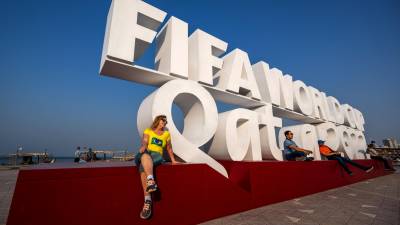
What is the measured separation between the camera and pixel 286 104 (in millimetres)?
A: 8602

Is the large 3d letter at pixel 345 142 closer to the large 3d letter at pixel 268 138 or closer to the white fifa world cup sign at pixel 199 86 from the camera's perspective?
the white fifa world cup sign at pixel 199 86

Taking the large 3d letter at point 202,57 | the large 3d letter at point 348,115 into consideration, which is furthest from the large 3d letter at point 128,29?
the large 3d letter at point 348,115

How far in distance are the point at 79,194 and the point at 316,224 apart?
12.8ft

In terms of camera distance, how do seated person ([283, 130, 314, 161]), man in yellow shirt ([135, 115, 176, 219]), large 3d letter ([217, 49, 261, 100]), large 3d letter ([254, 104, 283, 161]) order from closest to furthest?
man in yellow shirt ([135, 115, 176, 219]) < large 3d letter ([217, 49, 261, 100]) < seated person ([283, 130, 314, 161]) < large 3d letter ([254, 104, 283, 161])

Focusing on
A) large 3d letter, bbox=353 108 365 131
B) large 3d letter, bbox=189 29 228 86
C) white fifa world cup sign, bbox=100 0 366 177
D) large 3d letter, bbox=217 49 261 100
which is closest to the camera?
white fifa world cup sign, bbox=100 0 366 177

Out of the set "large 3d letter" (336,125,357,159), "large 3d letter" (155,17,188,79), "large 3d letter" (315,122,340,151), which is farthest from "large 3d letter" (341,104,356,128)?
"large 3d letter" (155,17,188,79)

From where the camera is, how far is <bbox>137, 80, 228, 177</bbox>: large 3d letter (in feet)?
14.8

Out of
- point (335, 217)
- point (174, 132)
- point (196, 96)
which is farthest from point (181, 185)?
point (335, 217)

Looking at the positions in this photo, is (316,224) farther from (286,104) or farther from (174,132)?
(286,104)

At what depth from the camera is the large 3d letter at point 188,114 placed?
178 inches

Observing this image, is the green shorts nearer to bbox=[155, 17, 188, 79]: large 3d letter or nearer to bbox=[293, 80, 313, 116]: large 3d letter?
bbox=[155, 17, 188, 79]: large 3d letter

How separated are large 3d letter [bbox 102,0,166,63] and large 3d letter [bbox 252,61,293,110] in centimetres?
481

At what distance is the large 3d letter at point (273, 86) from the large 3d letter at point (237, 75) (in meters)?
1.02

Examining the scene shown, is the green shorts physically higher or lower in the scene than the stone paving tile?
higher
